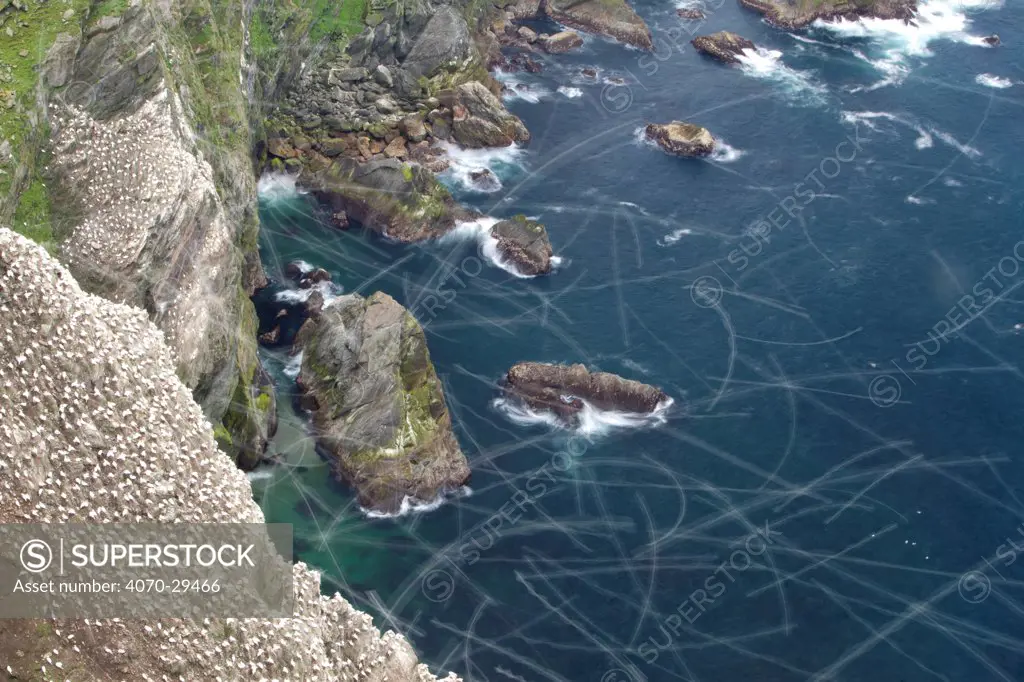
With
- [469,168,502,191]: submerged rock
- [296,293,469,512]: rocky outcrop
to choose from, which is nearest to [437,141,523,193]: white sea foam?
[469,168,502,191]: submerged rock

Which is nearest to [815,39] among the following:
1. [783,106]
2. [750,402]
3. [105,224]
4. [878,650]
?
[783,106]

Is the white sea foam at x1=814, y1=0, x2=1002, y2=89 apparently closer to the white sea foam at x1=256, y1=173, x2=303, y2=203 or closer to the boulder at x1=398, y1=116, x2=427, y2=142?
the boulder at x1=398, y1=116, x2=427, y2=142

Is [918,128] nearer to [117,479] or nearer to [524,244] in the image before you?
[524,244]

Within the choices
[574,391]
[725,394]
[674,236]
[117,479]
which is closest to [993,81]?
[674,236]

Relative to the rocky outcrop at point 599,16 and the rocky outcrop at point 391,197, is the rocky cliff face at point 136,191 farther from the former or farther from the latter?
the rocky outcrop at point 599,16

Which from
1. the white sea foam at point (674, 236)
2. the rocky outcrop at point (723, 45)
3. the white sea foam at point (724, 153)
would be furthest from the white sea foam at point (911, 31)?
the white sea foam at point (674, 236)

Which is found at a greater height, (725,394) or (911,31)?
(725,394)

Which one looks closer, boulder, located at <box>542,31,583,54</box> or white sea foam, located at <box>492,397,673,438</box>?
white sea foam, located at <box>492,397,673,438</box>
